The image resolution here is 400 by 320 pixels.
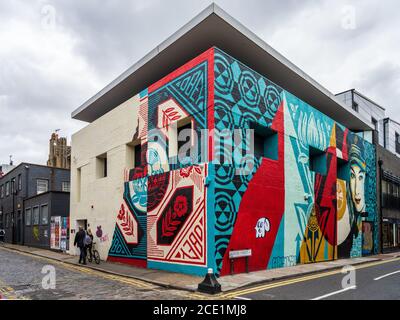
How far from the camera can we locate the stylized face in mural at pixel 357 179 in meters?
23.2

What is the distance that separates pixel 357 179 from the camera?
78.0 feet

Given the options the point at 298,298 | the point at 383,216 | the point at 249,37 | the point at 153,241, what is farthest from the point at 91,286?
the point at 383,216

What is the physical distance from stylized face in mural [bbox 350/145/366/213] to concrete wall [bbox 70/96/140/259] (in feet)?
47.8

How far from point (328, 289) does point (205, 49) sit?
11039 mm

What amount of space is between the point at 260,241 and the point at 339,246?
883cm

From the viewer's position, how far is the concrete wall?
704 inches

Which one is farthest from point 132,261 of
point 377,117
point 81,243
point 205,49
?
point 377,117

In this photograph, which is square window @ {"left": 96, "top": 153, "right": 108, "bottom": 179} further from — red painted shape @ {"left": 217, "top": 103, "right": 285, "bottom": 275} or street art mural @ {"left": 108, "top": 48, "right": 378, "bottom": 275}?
red painted shape @ {"left": 217, "top": 103, "right": 285, "bottom": 275}

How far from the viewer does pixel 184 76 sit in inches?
571

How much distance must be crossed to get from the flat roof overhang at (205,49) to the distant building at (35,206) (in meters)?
7.71

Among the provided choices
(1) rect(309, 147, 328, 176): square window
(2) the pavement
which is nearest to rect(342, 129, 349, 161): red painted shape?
(1) rect(309, 147, 328, 176): square window

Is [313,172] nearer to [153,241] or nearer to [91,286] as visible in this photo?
[153,241]

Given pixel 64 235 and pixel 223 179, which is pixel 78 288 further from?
pixel 64 235

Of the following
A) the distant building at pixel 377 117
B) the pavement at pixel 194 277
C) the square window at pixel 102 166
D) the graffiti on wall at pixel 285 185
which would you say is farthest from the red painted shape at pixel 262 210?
the distant building at pixel 377 117
